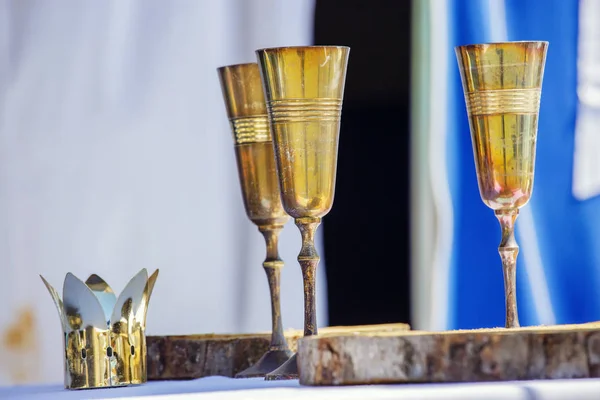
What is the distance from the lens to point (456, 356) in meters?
1.07

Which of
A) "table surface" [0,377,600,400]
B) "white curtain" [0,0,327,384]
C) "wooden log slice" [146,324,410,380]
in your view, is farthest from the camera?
"white curtain" [0,0,327,384]

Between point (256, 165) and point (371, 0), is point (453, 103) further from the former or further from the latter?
point (256, 165)

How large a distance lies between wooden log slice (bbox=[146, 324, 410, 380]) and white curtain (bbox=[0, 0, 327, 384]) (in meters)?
0.38

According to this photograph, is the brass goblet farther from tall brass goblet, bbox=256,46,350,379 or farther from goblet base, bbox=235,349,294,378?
tall brass goblet, bbox=256,46,350,379

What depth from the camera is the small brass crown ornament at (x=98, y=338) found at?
1287mm

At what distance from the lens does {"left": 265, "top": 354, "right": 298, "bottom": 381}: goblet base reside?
4.11 feet

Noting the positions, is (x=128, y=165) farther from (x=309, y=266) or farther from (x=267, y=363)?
(x=309, y=266)

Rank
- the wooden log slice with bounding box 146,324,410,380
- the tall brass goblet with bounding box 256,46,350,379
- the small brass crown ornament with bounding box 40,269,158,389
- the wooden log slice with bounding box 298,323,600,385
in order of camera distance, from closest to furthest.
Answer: the wooden log slice with bounding box 298,323,600,385 → the tall brass goblet with bounding box 256,46,350,379 → the small brass crown ornament with bounding box 40,269,158,389 → the wooden log slice with bounding box 146,324,410,380

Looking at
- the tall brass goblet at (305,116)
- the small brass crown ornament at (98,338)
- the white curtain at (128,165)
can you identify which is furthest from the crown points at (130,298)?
the white curtain at (128,165)

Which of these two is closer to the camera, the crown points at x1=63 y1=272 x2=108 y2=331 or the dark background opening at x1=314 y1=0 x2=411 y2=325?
the crown points at x1=63 y1=272 x2=108 y2=331

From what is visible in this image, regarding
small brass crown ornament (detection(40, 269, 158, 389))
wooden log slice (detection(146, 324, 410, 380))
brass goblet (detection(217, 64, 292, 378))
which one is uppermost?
brass goblet (detection(217, 64, 292, 378))

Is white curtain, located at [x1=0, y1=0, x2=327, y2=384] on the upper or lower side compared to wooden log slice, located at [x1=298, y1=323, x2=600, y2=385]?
upper

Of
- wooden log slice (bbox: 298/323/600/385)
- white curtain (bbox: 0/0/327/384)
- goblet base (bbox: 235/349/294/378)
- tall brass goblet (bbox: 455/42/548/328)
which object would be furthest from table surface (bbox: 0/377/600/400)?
white curtain (bbox: 0/0/327/384)

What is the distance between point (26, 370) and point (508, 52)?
37.7 inches
